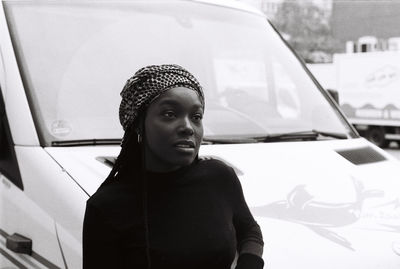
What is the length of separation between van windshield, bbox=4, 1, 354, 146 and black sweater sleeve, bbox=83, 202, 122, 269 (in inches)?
46.6

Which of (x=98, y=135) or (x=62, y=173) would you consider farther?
(x=98, y=135)

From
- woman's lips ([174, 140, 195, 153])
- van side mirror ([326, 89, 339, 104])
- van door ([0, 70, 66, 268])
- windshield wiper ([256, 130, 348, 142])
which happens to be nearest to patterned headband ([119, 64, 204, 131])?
woman's lips ([174, 140, 195, 153])

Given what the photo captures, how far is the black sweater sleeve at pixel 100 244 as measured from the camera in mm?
1600

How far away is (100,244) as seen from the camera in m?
1.60

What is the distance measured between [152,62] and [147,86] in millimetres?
1805

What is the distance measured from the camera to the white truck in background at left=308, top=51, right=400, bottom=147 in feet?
57.9

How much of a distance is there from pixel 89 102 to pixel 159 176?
1.48m

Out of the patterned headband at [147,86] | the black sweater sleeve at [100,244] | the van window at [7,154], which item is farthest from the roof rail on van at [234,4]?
the black sweater sleeve at [100,244]

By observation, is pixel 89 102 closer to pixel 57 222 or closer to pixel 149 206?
pixel 57 222

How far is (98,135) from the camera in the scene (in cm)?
293

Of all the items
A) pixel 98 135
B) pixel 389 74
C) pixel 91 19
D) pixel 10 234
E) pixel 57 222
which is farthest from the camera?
pixel 389 74

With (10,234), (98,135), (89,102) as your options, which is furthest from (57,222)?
(89,102)

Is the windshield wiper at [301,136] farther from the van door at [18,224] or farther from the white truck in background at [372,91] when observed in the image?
the white truck in background at [372,91]

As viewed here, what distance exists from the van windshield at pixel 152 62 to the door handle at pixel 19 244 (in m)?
0.42
